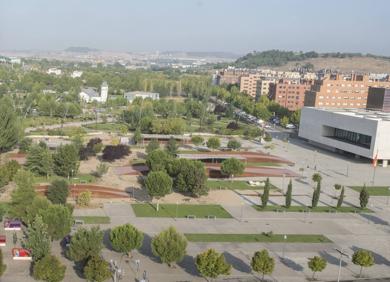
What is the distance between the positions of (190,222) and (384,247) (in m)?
7.79

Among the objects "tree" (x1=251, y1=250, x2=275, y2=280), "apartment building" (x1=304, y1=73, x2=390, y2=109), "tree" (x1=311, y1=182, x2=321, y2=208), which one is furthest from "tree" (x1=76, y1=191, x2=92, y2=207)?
"apartment building" (x1=304, y1=73, x2=390, y2=109)

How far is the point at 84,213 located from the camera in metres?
22.0

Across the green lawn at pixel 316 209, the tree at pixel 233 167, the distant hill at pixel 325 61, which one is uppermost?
the distant hill at pixel 325 61

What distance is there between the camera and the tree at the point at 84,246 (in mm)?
15867

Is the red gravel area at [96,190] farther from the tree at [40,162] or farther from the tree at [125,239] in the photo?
the tree at [125,239]

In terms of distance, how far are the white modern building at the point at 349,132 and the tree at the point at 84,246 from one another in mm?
23356

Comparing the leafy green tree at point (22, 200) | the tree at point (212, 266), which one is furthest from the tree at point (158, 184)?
the tree at point (212, 266)

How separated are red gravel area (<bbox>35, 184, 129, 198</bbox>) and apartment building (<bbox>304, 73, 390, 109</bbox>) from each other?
110 ft

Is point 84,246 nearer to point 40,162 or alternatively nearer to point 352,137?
point 40,162

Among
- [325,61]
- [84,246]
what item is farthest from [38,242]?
[325,61]

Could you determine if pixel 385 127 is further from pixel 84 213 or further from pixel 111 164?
pixel 84 213

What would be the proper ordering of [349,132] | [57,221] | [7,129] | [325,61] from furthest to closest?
[325,61], [349,132], [7,129], [57,221]

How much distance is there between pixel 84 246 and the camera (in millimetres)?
15891

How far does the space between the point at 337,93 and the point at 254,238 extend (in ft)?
126
